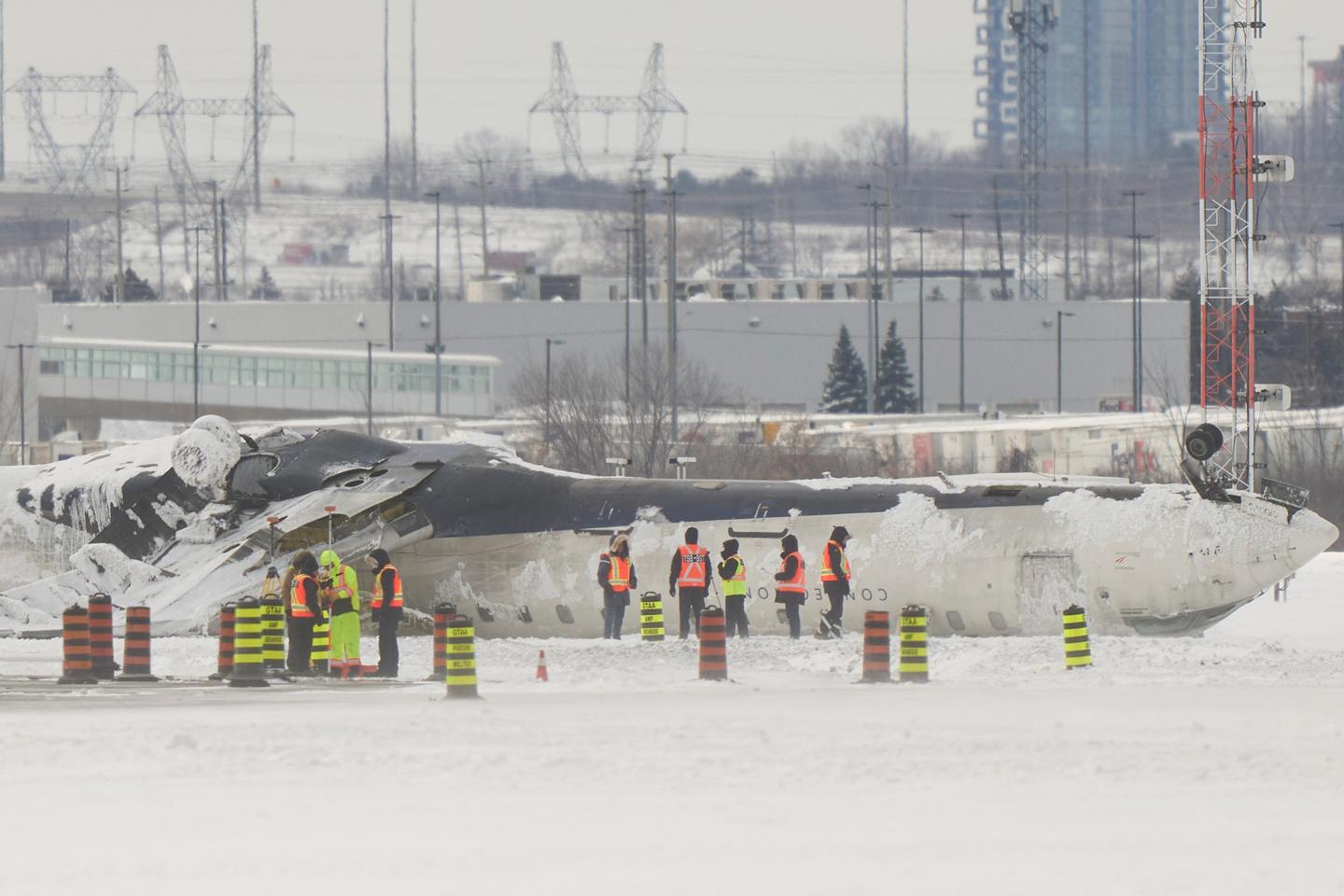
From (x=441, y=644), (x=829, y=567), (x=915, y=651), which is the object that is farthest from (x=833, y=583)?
(x=441, y=644)

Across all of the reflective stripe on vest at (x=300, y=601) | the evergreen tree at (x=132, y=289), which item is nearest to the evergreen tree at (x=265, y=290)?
the evergreen tree at (x=132, y=289)

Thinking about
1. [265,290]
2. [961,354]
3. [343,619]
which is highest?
[265,290]

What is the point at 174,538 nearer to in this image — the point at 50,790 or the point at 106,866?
the point at 50,790

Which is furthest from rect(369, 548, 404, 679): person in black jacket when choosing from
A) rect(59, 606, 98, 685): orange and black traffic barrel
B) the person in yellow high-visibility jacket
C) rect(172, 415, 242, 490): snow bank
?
rect(172, 415, 242, 490): snow bank

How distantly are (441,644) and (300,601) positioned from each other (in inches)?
72.4

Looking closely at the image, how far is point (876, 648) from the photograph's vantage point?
23.6 meters

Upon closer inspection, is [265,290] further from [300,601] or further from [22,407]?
[300,601]

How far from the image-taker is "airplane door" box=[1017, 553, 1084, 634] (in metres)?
27.3

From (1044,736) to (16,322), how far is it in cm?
8779

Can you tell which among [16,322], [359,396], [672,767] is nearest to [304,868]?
[672,767]

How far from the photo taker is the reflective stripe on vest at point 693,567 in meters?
27.6

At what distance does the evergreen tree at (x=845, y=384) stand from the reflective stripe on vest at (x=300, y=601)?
297 feet

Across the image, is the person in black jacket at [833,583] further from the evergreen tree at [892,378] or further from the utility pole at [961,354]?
the evergreen tree at [892,378]

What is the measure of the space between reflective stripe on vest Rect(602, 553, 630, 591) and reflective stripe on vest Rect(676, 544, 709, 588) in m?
1.00
